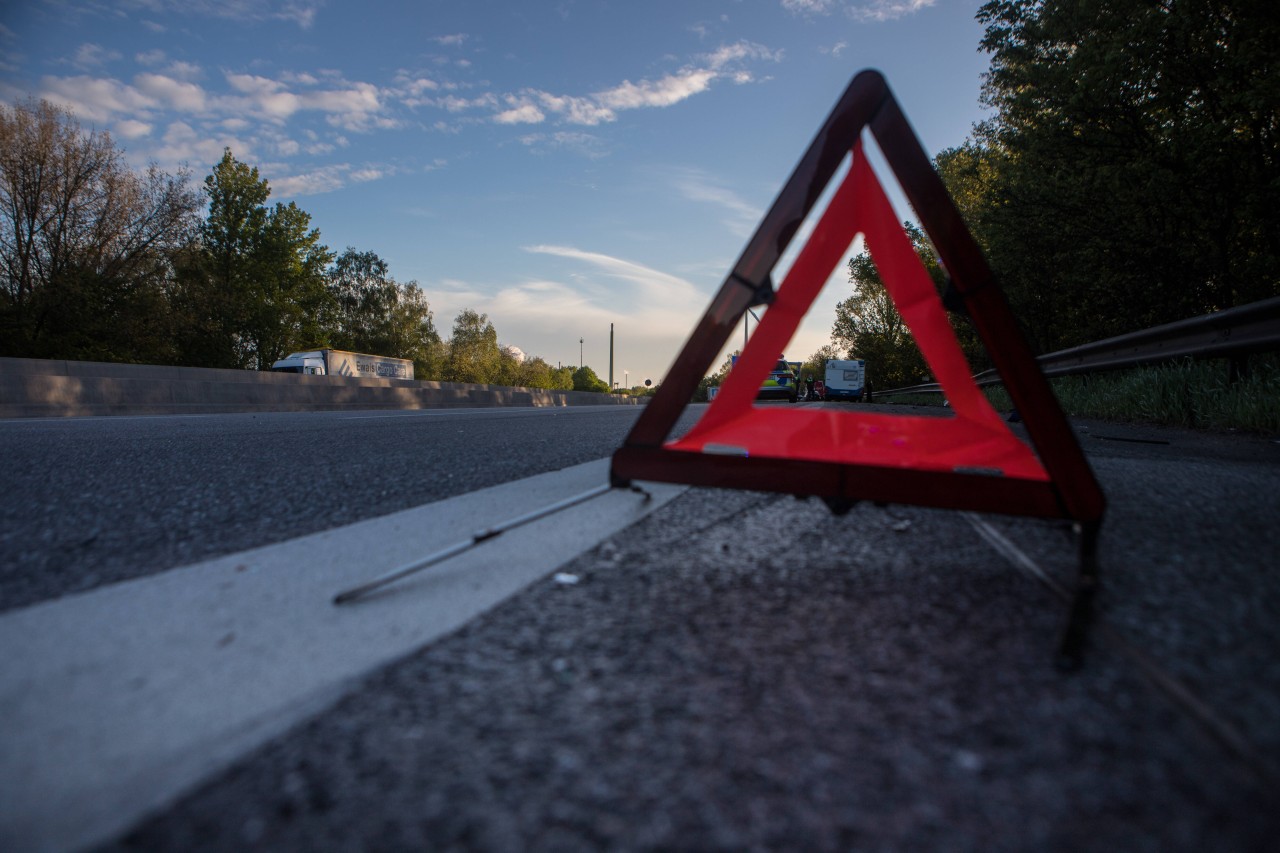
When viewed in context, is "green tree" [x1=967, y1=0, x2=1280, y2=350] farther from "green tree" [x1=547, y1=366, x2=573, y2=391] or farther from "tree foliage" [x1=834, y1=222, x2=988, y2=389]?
"green tree" [x1=547, y1=366, x2=573, y2=391]

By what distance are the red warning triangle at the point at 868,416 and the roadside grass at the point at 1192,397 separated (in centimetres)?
573

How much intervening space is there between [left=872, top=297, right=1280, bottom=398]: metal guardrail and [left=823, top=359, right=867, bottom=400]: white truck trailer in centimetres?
3321

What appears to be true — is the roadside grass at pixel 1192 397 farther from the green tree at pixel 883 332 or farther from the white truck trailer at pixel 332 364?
the white truck trailer at pixel 332 364

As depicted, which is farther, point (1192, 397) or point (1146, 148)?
point (1146, 148)

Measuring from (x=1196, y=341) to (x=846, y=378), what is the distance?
3691 cm

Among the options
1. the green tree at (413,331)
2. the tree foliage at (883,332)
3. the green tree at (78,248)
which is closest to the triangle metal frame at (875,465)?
the tree foliage at (883,332)

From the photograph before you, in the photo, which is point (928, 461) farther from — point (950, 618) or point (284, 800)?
point (284, 800)

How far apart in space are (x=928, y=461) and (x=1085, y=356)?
965cm

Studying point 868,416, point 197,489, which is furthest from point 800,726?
point 197,489

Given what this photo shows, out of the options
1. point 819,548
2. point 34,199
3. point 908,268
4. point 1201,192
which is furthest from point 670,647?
point 34,199

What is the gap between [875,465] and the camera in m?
1.66

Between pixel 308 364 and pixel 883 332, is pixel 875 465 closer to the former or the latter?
pixel 308 364

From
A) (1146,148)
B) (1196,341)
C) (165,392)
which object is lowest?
(165,392)

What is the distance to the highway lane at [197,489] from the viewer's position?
6.30 ft
